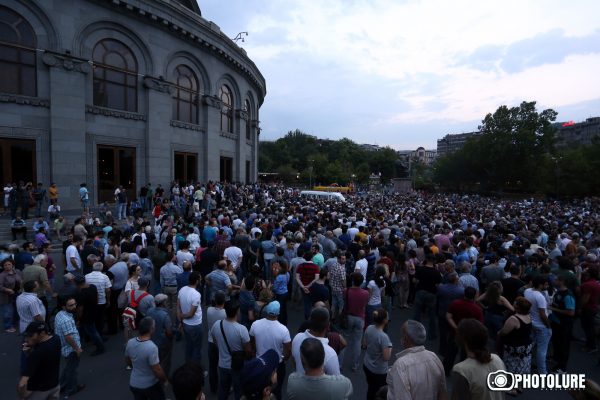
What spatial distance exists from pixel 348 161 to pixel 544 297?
9011cm

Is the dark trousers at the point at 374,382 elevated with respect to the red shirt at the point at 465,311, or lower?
lower

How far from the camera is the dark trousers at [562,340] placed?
233 inches

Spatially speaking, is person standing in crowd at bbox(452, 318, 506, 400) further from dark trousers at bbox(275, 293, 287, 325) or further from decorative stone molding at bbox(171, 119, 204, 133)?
decorative stone molding at bbox(171, 119, 204, 133)

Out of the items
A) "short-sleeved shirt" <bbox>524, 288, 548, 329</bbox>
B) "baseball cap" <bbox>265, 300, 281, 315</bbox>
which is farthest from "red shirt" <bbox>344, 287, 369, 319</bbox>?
"short-sleeved shirt" <bbox>524, 288, 548, 329</bbox>

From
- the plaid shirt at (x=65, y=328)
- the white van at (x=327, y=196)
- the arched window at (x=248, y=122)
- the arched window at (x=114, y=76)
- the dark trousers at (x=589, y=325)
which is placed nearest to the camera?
the plaid shirt at (x=65, y=328)

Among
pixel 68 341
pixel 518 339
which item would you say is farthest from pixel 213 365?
pixel 518 339

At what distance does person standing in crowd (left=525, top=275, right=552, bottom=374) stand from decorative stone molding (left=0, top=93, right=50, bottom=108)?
21160mm

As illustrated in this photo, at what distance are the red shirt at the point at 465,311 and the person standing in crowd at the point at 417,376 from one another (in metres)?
2.37

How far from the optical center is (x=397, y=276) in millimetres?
8844

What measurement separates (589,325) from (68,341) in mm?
9338

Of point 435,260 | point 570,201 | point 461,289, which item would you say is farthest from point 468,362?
point 570,201

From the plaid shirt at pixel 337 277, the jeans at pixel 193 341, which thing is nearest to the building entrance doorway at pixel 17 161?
the jeans at pixel 193 341

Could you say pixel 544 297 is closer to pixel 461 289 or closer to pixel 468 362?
pixel 461 289

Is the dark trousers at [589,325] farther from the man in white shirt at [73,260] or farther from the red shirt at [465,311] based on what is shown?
the man in white shirt at [73,260]
